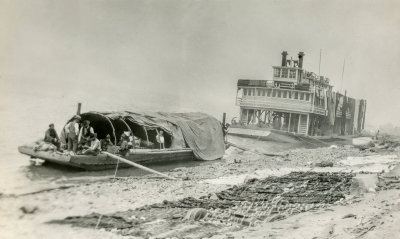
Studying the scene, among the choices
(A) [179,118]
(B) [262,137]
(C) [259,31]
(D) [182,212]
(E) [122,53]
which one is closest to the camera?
(D) [182,212]

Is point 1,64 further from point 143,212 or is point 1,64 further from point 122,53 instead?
point 143,212

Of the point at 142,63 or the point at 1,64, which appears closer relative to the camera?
the point at 1,64

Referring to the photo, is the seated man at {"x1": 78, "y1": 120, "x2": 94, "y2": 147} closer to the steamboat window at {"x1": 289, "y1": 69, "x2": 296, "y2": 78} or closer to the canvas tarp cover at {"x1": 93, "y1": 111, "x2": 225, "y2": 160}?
the canvas tarp cover at {"x1": 93, "y1": 111, "x2": 225, "y2": 160}

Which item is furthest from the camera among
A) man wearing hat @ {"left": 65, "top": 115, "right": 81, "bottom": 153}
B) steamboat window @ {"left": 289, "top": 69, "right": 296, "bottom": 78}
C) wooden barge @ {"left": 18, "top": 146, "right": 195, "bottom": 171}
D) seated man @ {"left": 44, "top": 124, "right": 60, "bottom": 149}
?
steamboat window @ {"left": 289, "top": 69, "right": 296, "bottom": 78}

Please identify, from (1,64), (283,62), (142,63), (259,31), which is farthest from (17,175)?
(283,62)

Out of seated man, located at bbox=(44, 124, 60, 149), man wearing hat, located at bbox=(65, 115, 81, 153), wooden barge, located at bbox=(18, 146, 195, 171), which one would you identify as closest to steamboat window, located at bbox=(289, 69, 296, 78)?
wooden barge, located at bbox=(18, 146, 195, 171)

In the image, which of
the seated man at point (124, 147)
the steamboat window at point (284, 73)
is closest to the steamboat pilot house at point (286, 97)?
the steamboat window at point (284, 73)
